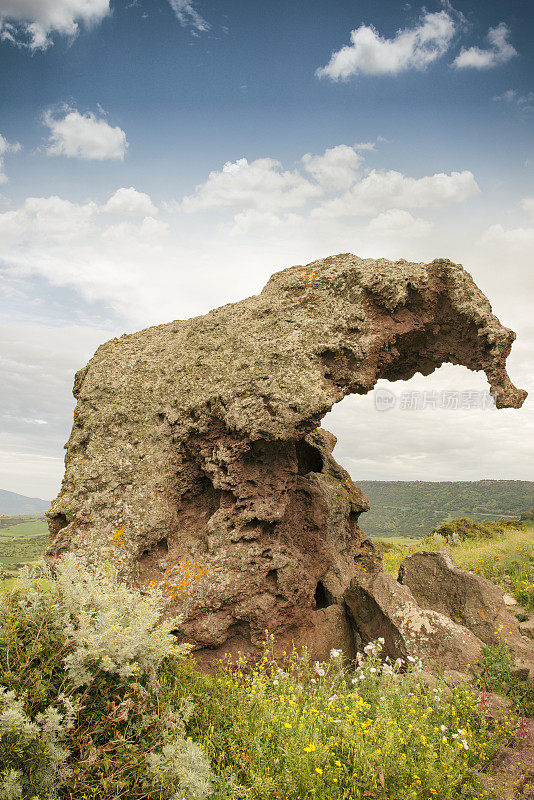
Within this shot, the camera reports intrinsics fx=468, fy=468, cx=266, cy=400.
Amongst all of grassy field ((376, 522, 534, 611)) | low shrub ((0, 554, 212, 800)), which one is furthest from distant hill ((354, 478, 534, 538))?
low shrub ((0, 554, 212, 800))

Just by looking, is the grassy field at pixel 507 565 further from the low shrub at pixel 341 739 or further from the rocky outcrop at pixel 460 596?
the low shrub at pixel 341 739

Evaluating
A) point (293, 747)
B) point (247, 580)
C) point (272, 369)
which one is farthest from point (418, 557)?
point (293, 747)

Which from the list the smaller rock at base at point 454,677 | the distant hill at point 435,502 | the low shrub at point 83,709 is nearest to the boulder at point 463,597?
the smaller rock at base at point 454,677

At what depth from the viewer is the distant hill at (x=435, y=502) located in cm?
7175

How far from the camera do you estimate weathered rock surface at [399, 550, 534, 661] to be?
30.2 ft

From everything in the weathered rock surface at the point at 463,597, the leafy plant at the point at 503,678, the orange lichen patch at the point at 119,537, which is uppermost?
the orange lichen patch at the point at 119,537

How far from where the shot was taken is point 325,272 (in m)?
10.1

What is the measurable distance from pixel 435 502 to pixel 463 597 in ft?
265

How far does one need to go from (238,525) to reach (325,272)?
5.60 m

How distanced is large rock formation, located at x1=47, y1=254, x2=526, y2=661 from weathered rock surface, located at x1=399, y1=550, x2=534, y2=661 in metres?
1.65

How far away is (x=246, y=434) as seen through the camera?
9.23 m

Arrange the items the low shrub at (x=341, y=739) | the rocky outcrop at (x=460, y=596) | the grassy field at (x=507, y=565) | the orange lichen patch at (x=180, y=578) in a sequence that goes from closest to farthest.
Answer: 1. the low shrub at (x=341, y=739)
2. the orange lichen patch at (x=180, y=578)
3. the rocky outcrop at (x=460, y=596)
4. the grassy field at (x=507, y=565)

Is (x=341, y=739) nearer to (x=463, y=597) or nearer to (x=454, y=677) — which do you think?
(x=454, y=677)

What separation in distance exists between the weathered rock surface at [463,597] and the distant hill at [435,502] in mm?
58466
